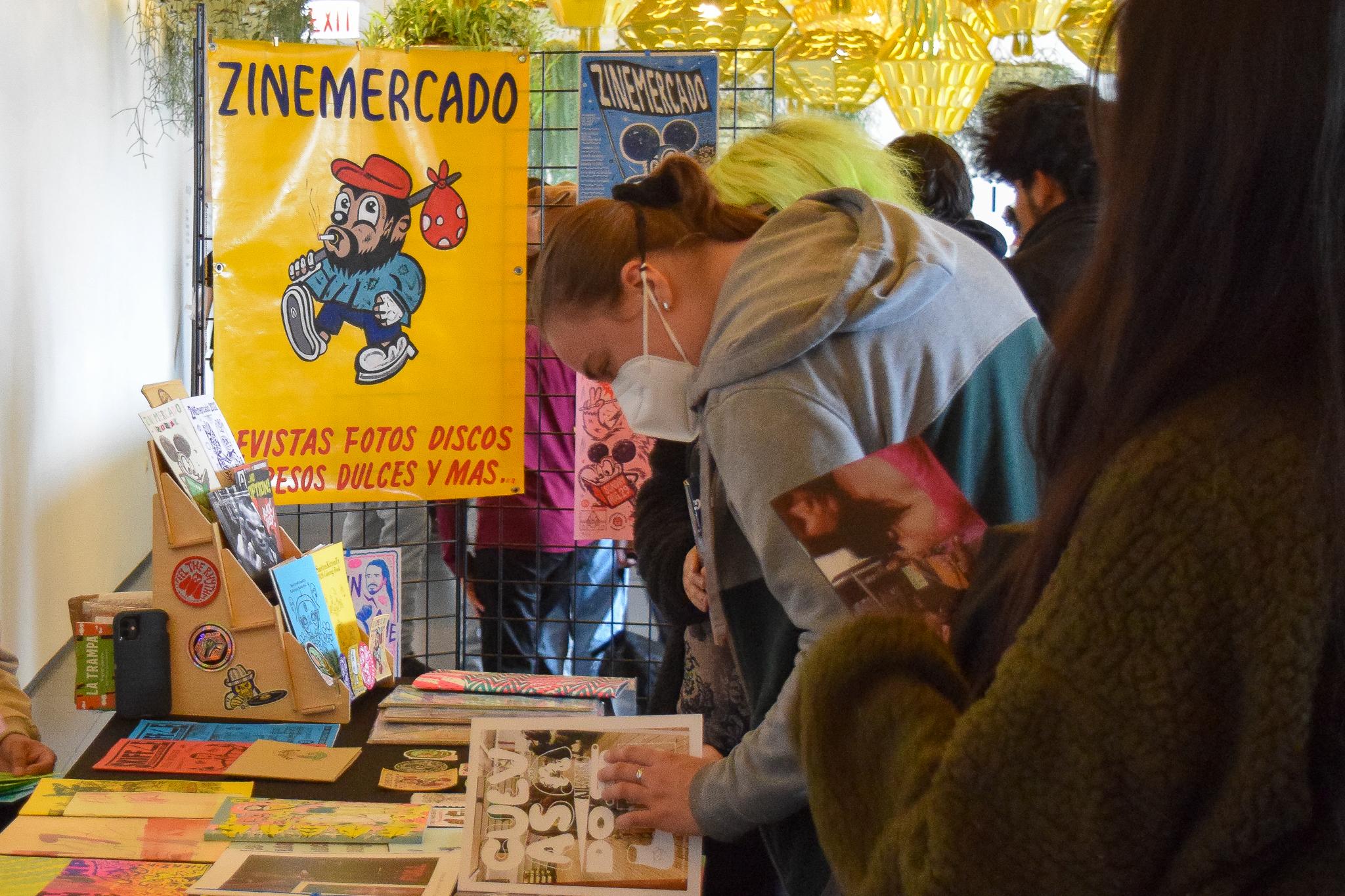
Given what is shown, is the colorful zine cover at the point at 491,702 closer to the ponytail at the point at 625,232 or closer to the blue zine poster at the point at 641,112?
the ponytail at the point at 625,232

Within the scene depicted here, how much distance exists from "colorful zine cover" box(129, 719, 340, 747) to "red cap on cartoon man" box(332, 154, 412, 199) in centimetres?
116

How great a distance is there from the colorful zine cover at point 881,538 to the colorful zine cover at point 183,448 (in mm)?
1229

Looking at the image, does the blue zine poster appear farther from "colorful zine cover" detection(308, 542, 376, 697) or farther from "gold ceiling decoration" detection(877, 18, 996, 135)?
"gold ceiling decoration" detection(877, 18, 996, 135)

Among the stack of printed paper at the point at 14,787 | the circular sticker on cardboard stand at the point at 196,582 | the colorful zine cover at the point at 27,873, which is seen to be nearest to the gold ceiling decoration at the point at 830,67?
the circular sticker on cardboard stand at the point at 196,582

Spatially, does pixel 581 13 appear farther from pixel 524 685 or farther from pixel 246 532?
pixel 524 685

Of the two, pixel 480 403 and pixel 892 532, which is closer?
pixel 892 532

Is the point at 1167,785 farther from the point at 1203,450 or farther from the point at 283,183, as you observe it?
the point at 283,183

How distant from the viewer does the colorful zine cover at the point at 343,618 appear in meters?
1.97

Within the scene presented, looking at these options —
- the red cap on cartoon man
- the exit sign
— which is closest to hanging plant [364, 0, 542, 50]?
the red cap on cartoon man

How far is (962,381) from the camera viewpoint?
128cm

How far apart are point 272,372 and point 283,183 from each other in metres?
0.38

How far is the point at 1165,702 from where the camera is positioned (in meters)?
0.59

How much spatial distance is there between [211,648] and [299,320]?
86 cm

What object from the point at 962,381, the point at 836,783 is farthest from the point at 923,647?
the point at 962,381
